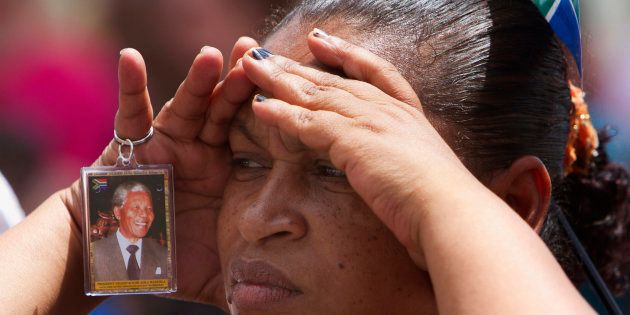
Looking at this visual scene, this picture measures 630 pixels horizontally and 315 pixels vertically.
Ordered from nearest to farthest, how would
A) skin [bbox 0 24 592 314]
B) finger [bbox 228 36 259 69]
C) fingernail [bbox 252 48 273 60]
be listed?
skin [bbox 0 24 592 314] < fingernail [bbox 252 48 273 60] < finger [bbox 228 36 259 69]

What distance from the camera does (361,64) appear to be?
1979mm

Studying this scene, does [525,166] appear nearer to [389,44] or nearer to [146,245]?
[389,44]

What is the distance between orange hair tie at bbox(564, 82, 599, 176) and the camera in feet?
8.43

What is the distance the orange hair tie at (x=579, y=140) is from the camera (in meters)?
2.57

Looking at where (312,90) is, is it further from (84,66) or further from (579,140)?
(84,66)

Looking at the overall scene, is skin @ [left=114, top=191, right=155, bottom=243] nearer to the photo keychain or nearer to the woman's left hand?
the photo keychain

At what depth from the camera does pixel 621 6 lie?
490cm

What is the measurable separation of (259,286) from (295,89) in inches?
18.2

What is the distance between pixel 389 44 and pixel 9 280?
1.19 m

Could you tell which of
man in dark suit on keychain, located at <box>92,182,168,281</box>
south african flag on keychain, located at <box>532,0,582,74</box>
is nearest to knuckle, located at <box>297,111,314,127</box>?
man in dark suit on keychain, located at <box>92,182,168,281</box>

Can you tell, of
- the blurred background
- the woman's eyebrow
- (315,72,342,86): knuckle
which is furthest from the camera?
the blurred background

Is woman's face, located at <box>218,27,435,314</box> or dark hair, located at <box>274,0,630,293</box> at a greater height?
dark hair, located at <box>274,0,630,293</box>

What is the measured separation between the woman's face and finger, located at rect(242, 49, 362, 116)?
118 millimetres

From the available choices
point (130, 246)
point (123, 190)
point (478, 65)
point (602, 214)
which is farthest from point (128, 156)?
point (602, 214)
